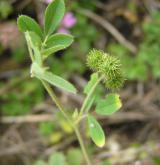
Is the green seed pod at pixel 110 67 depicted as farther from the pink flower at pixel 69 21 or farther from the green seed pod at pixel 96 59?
the pink flower at pixel 69 21

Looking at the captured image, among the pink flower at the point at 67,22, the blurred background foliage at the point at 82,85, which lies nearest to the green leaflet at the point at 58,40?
the blurred background foliage at the point at 82,85

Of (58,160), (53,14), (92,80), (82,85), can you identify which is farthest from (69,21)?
(53,14)

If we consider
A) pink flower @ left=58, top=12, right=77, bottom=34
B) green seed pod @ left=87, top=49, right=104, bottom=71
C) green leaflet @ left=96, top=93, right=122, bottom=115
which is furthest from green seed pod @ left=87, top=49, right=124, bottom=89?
pink flower @ left=58, top=12, right=77, bottom=34

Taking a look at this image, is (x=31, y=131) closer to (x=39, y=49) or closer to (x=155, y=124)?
(x=155, y=124)

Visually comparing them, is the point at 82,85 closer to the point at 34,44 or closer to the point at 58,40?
the point at 58,40

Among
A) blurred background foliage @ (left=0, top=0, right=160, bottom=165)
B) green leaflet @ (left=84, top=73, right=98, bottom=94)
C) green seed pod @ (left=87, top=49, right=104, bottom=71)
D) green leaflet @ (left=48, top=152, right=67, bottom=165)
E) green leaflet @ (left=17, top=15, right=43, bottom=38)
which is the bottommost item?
green seed pod @ (left=87, top=49, right=104, bottom=71)

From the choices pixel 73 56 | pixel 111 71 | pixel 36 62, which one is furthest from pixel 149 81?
pixel 36 62

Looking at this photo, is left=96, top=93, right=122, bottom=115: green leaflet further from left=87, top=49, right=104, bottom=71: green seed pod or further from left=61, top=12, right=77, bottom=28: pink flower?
left=61, top=12, right=77, bottom=28: pink flower
